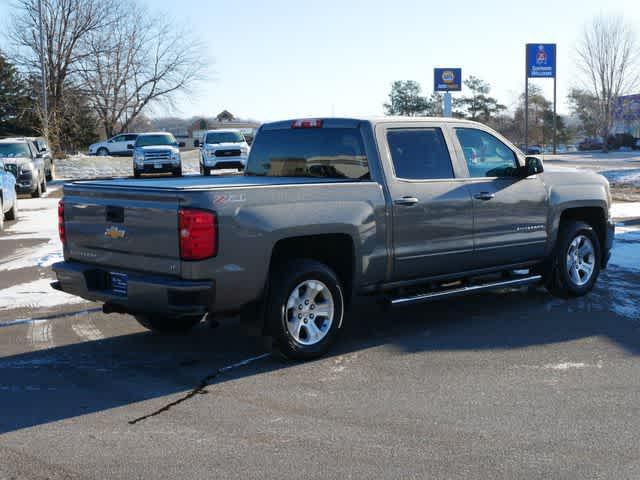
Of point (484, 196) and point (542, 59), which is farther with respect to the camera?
point (542, 59)

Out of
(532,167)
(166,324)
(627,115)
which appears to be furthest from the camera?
(627,115)

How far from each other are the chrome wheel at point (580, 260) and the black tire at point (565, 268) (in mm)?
13

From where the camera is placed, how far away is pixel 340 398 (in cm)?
551

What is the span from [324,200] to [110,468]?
112 inches

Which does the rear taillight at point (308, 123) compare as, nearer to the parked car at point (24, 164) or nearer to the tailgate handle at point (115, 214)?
the tailgate handle at point (115, 214)

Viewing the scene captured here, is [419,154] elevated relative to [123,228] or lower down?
elevated

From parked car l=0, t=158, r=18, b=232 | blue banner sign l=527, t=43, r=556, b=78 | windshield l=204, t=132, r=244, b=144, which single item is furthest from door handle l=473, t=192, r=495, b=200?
blue banner sign l=527, t=43, r=556, b=78

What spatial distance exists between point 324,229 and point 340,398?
145cm

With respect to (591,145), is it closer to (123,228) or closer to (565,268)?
(565,268)

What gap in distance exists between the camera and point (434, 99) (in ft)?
245

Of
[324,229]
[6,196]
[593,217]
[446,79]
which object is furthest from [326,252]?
[446,79]

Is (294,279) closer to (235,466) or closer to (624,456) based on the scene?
(235,466)

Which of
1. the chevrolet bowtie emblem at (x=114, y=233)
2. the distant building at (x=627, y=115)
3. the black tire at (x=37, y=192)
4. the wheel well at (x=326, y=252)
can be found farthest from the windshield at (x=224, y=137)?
the distant building at (x=627, y=115)

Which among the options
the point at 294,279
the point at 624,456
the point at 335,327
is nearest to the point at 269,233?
the point at 294,279
